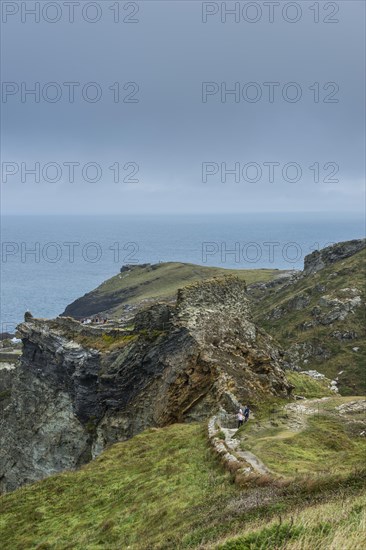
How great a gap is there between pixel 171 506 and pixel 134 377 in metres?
19.1

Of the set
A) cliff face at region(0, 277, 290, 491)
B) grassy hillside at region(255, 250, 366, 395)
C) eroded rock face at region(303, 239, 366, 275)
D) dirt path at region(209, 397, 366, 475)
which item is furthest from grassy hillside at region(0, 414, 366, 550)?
eroded rock face at region(303, 239, 366, 275)

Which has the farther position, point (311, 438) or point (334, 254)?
point (334, 254)

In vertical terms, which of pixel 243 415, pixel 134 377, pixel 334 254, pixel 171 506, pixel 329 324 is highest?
pixel 334 254

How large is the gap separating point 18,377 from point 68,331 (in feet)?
22.9

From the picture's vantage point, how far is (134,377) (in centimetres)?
3962

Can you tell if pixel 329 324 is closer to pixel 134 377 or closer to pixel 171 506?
pixel 134 377

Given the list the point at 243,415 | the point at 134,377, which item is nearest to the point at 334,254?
the point at 134,377

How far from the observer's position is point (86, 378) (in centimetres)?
4188

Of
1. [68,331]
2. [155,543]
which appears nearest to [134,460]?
[155,543]

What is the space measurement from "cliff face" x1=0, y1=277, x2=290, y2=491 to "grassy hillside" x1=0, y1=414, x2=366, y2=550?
493cm

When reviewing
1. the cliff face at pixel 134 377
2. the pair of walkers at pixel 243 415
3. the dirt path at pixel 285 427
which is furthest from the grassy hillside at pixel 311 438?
the cliff face at pixel 134 377

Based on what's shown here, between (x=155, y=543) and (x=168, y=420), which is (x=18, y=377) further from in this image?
(x=155, y=543)

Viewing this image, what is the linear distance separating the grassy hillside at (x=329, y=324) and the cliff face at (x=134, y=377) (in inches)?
1426

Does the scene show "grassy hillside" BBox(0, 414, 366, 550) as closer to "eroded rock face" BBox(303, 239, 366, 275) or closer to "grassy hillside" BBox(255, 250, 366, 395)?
"grassy hillside" BBox(255, 250, 366, 395)
